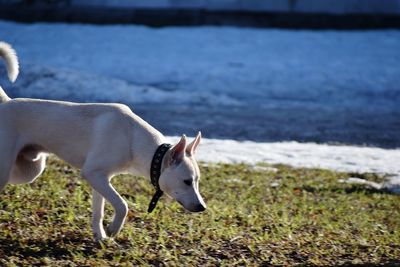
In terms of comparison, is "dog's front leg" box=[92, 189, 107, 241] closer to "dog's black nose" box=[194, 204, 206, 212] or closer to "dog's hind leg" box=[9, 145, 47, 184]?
"dog's hind leg" box=[9, 145, 47, 184]

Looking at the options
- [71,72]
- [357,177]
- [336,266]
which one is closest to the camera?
[336,266]

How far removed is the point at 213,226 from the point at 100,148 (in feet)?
5.13

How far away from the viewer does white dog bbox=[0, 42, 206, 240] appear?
666 centimetres

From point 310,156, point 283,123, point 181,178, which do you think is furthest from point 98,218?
point 283,123

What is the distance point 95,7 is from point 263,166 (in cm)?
1679

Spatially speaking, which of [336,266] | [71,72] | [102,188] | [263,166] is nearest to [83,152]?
[102,188]

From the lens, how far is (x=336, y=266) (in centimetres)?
656

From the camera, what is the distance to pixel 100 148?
6.73 m

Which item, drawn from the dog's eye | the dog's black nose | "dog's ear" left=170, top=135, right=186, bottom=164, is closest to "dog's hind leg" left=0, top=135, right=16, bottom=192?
"dog's ear" left=170, top=135, right=186, bottom=164

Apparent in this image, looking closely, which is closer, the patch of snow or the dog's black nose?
the dog's black nose

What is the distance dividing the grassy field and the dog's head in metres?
0.45

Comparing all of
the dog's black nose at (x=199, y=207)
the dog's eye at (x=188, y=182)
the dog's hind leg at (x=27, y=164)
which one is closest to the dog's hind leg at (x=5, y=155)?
the dog's hind leg at (x=27, y=164)

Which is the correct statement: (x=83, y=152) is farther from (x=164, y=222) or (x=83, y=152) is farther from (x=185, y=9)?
(x=185, y=9)

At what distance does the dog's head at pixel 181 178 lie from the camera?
6.61 m
